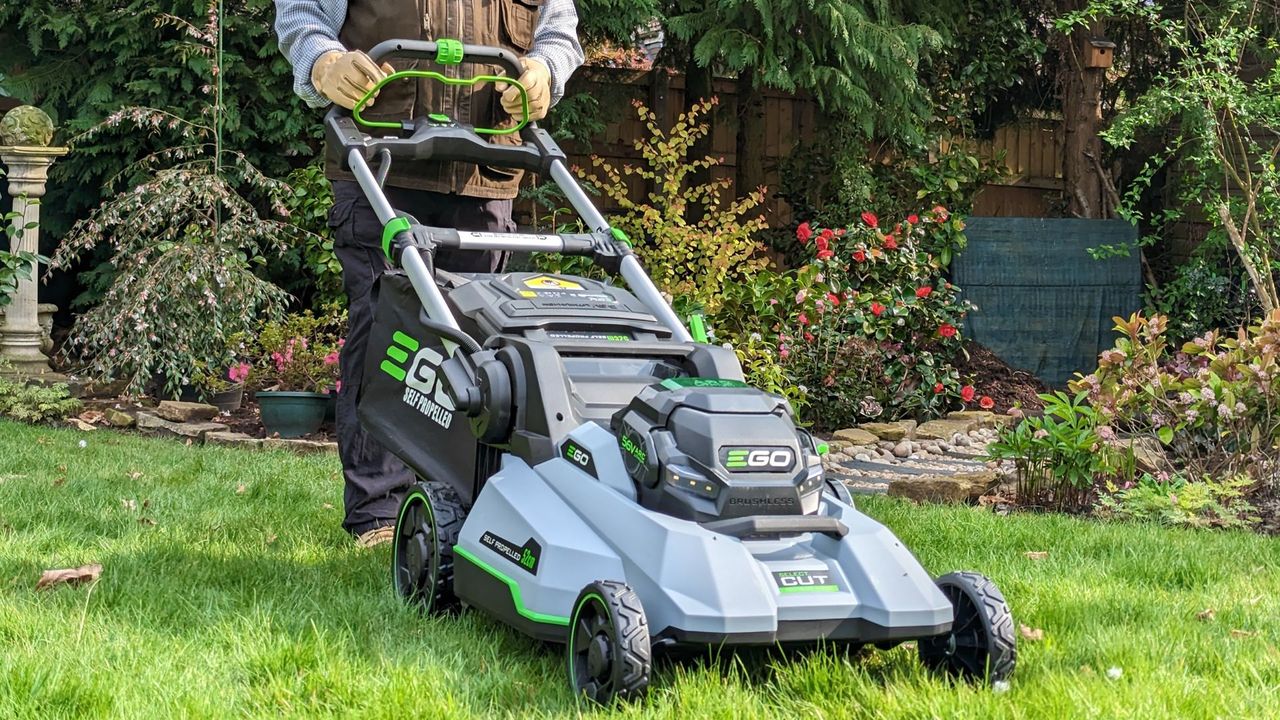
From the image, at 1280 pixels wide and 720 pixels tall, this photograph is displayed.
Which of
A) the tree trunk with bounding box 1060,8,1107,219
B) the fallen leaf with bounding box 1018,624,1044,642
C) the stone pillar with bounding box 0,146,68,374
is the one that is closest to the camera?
the fallen leaf with bounding box 1018,624,1044,642

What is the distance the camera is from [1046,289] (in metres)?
8.98

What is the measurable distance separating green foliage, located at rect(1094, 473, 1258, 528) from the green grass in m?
0.23

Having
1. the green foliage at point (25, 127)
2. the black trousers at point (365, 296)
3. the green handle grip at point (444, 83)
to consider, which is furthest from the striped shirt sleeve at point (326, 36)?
the green foliage at point (25, 127)

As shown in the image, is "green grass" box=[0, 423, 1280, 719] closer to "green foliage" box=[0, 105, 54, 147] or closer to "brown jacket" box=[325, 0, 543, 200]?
"brown jacket" box=[325, 0, 543, 200]

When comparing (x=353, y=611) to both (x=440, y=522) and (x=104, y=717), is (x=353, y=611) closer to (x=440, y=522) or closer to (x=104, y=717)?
(x=440, y=522)

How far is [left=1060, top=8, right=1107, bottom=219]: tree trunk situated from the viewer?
9414mm

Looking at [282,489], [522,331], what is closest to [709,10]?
[282,489]

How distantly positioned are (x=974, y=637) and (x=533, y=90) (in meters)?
1.86

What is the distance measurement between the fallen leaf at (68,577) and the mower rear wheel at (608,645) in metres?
1.33

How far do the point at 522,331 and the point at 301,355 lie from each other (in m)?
3.83

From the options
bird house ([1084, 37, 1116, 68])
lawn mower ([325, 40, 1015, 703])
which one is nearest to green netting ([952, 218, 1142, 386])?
bird house ([1084, 37, 1116, 68])

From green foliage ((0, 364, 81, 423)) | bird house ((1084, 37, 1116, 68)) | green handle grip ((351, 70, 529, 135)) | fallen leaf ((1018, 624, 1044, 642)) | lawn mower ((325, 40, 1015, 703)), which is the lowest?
green foliage ((0, 364, 81, 423))

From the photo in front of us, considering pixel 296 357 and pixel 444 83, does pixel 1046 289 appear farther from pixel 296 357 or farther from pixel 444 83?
pixel 444 83

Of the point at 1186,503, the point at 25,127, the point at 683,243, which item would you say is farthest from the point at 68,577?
the point at 25,127
